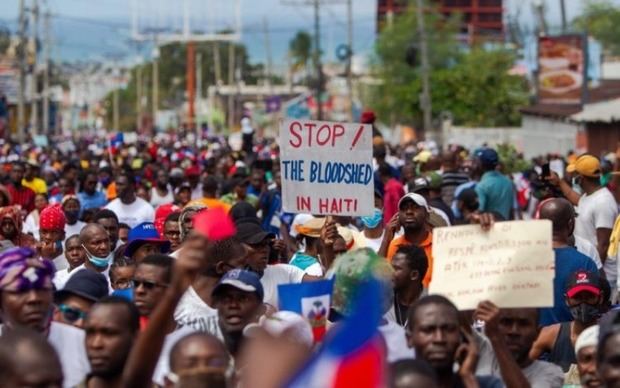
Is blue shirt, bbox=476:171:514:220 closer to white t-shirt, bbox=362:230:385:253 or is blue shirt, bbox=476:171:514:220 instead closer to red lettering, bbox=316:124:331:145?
white t-shirt, bbox=362:230:385:253

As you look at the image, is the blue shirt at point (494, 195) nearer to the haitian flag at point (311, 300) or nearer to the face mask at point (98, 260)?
the face mask at point (98, 260)

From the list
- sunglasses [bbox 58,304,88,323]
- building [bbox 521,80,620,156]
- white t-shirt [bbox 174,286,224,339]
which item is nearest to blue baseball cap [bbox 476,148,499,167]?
white t-shirt [bbox 174,286,224,339]

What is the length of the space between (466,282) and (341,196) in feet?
11.7

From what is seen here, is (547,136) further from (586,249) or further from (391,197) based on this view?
(586,249)

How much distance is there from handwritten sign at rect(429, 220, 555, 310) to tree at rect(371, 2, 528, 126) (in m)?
57.0

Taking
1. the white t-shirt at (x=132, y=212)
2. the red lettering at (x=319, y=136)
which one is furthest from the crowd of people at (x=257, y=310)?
the white t-shirt at (x=132, y=212)

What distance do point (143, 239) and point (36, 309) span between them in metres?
3.70

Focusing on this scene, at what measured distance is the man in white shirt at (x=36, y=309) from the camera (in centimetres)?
683

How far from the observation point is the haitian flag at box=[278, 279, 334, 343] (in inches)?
299

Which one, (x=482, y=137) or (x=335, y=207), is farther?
(x=482, y=137)

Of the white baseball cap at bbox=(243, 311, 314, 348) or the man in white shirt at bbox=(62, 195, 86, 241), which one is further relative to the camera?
the man in white shirt at bbox=(62, 195, 86, 241)

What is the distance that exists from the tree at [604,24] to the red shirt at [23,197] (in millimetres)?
87943

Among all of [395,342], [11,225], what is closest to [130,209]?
[11,225]

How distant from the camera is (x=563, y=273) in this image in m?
9.93
